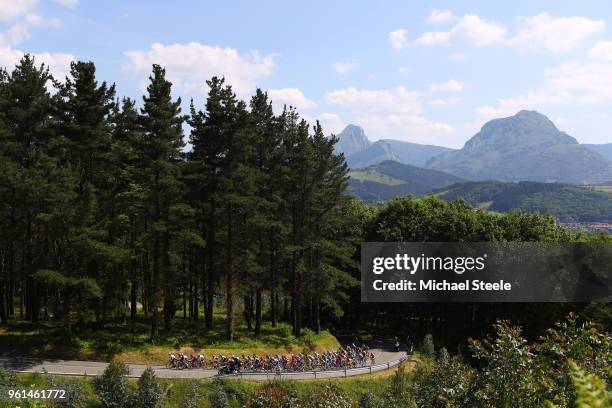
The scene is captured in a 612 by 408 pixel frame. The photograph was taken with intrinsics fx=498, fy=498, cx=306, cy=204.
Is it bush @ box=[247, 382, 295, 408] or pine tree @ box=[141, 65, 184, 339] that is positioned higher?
pine tree @ box=[141, 65, 184, 339]

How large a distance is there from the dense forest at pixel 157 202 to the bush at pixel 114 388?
7156 millimetres

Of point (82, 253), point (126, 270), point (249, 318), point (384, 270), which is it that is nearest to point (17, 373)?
point (82, 253)

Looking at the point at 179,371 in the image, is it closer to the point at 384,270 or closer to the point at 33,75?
the point at 33,75

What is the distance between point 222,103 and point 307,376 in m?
19.3

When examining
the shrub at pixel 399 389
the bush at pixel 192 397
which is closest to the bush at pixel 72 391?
the bush at pixel 192 397

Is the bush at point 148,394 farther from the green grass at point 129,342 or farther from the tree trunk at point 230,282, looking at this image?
the tree trunk at point 230,282

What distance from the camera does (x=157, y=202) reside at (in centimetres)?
3288

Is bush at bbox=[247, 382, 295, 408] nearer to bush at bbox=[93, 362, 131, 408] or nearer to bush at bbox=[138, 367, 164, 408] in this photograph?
bush at bbox=[138, 367, 164, 408]

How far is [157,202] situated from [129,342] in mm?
9176

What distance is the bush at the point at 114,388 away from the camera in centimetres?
2300

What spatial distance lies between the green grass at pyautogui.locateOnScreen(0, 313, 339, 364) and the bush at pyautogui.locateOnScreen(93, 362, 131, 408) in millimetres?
6832

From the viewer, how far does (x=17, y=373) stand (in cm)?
2564

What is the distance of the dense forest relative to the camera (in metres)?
30.7

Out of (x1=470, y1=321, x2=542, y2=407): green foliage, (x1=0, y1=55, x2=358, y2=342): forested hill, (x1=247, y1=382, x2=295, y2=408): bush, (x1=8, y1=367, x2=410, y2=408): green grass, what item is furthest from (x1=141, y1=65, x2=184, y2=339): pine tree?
→ (x1=470, y1=321, x2=542, y2=407): green foliage
